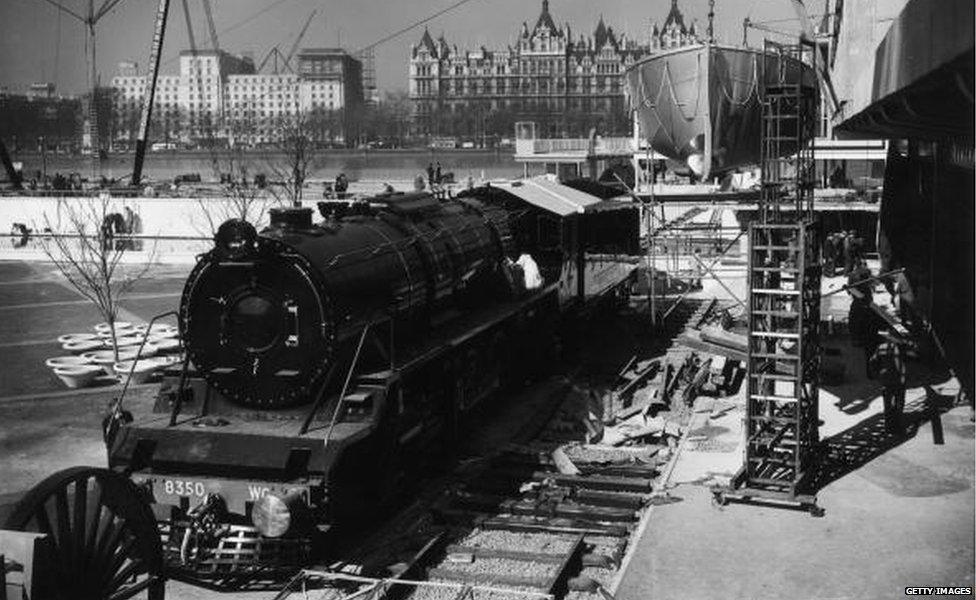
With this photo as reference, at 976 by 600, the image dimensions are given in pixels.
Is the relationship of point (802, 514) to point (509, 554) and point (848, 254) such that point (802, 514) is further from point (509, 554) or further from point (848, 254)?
point (848, 254)

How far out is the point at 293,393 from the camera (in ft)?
31.3

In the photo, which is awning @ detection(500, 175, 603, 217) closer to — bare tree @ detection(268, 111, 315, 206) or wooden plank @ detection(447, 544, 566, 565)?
bare tree @ detection(268, 111, 315, 206)

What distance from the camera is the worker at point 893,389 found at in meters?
12.5

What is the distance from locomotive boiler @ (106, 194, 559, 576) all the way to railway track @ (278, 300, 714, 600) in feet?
1.85

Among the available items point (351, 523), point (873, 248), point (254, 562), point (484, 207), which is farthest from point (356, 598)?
point (873, 248)

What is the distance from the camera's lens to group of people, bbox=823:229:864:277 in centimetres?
2712

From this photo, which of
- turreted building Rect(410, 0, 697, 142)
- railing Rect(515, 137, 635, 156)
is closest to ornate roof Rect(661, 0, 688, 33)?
turreted building Rect(410, 0, 697, 142)

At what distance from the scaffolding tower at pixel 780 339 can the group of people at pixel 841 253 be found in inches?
619

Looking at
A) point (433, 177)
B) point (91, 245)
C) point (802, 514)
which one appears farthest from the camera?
point (433, 177)

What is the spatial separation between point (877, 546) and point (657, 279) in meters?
18.1

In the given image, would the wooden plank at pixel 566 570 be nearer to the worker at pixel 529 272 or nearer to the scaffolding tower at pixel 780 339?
the scaffolding tower at pixel 780 339

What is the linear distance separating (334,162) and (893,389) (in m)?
98.2

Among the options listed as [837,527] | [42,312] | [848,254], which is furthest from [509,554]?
[848,254]

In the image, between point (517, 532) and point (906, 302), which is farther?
point (906, 302)
